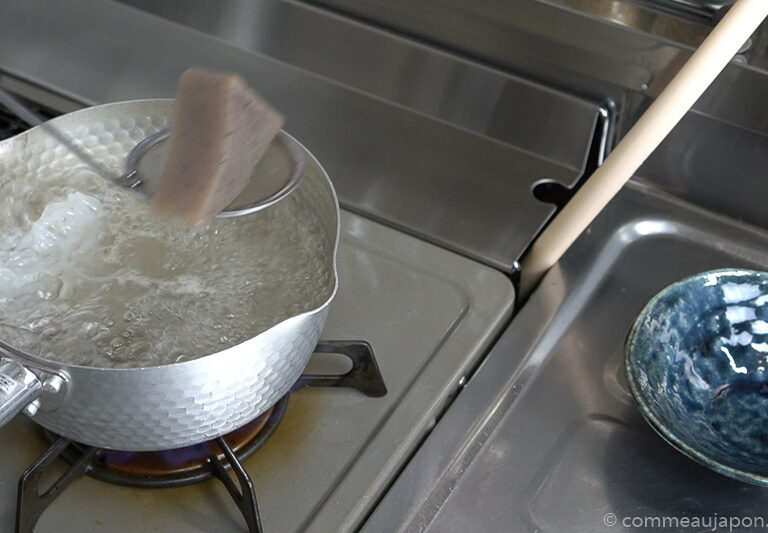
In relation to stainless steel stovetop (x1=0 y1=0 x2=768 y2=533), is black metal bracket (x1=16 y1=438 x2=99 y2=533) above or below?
below

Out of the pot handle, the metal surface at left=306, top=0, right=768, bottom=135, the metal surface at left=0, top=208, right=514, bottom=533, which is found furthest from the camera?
the metal surface at left=306, top=0, right=768, bottom=135

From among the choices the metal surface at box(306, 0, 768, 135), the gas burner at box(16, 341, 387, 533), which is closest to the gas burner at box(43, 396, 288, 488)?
the gas burner at box(16, 341, 387, 533)

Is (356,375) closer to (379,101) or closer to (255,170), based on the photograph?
(255,170)

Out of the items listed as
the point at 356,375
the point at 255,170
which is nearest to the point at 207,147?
the point at 255,170

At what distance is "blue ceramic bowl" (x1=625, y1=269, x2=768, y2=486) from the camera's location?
23.4 inches

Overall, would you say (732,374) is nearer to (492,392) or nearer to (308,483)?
(492,392)

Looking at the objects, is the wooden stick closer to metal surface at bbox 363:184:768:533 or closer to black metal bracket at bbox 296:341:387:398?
metal surface at bbox 363:184:768:533

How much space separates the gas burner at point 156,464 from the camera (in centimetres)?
56

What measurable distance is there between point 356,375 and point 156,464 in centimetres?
14

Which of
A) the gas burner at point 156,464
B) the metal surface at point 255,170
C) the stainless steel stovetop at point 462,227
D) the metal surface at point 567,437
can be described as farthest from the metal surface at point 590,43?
the gas burner at point 156,464

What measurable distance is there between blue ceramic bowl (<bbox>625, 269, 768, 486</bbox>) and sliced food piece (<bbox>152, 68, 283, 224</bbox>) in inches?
10.9

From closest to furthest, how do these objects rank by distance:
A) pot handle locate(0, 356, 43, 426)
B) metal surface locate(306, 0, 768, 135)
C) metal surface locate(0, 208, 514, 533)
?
pot handle locate(0, 356, 43, 426) < metal surface locate(0, 208, 514, 533) < metal surface locate(306, 0, 768, 135)

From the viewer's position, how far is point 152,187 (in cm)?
60

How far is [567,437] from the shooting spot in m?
0.62
